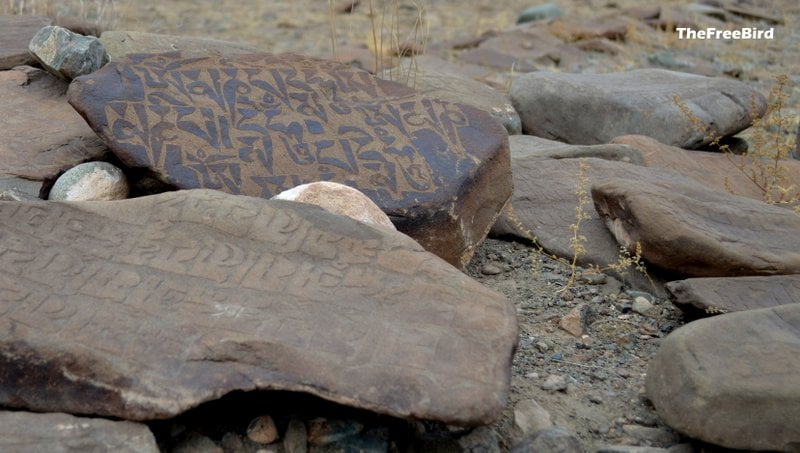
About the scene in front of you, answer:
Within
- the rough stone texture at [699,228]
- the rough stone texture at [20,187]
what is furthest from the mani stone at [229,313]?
the rough stone texture at [699,228]

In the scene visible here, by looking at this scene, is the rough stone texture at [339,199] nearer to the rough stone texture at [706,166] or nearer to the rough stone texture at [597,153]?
the rough stone texture at [597,153]

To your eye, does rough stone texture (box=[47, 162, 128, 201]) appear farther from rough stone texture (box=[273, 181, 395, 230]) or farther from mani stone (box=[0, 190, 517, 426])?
rough stone texture (box=[273, 181, 395, 230])

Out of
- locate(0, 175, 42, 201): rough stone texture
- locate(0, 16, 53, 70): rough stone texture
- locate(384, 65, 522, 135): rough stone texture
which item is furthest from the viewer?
locate(384, 65, 522, 135): rough stone texture

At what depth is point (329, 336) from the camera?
93.1 inches

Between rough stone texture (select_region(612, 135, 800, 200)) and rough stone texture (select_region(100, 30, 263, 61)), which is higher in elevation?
rough stone texture (select_region(100, 30, 263, 61))

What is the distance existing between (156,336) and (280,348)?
1.08ft

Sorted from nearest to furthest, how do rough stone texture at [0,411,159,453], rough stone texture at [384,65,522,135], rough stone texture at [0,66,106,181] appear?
rough stone texture at [0,411,159,453], rough stone texture at [0,66,106,181], rough stone texture at [384,65,522,135]

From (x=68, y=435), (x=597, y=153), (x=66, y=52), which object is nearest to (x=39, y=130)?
(x=66, y=52)

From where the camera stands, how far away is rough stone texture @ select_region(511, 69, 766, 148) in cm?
514

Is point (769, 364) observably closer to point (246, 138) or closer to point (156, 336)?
point (156, 336)

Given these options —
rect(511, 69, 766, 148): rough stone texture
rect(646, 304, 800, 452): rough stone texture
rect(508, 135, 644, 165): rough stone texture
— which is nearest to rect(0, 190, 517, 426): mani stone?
rect(646, 304, 800, 452): rough stone texture

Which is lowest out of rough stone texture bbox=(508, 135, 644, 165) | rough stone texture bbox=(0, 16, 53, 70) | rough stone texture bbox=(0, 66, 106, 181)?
rough stone texture bbox=(508, 135, 644, 165)

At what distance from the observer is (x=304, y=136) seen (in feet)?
11.8

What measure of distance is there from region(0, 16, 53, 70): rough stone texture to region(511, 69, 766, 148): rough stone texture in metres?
2.67
